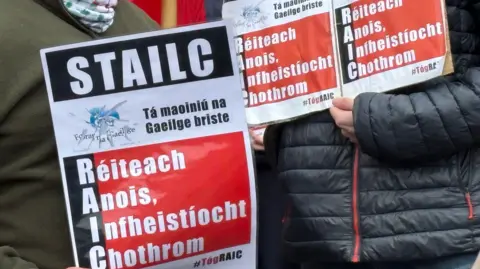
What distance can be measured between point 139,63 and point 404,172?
76cm

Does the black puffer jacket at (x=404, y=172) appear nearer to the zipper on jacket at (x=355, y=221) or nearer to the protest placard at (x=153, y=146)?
the zipper on jacket at (x=355, y=221)

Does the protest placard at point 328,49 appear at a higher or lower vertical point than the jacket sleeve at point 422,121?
higher

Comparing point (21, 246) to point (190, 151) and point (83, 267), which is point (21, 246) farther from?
point (190, 151)

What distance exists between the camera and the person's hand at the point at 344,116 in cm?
191

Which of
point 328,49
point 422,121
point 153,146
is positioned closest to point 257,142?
point 328,49

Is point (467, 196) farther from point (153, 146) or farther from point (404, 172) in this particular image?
point (153, 146)

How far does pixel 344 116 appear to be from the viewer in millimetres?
1914

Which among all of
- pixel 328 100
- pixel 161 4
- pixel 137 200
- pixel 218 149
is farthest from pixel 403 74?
pixel 161 4

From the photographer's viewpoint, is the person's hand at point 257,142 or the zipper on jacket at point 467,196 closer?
the zipper on jacket at point 467,196

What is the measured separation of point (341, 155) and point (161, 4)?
3.99ft

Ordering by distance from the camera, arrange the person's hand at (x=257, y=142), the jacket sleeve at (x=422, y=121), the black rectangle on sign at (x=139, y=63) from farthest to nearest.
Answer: the person's hand at (x=257, y=142) < the jacket sleeve at (x=422, y=121) < the black rectangle on sign at (x=139, y=63)

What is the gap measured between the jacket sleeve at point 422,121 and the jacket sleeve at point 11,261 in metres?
0.77

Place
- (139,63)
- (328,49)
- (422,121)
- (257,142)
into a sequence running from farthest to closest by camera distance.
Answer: (257,142) → (328,49) → (422,121) → (139,63)

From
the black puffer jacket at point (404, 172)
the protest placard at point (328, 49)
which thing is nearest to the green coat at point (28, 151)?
the protest placard at point (328, 49)
